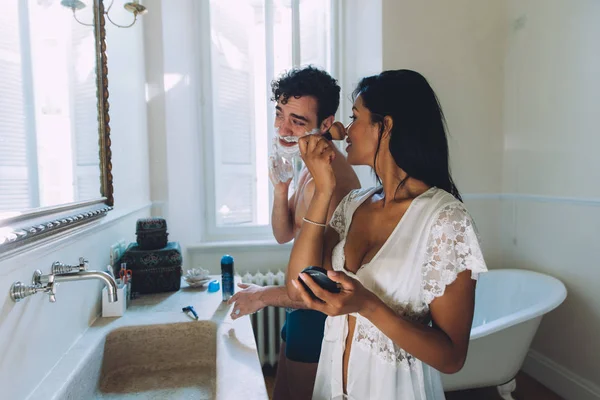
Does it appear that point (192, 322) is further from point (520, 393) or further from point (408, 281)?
point (520, 393)

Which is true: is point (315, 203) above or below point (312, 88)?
below

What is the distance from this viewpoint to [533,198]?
2.27m

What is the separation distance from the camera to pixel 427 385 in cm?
91

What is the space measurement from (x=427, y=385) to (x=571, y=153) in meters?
1.71

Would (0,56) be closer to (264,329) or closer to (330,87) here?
(330,87)

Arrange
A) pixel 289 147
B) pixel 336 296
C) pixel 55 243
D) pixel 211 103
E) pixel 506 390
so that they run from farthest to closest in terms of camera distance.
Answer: pixel 211 103
pixel 506 390
pixel 289 147
pixel 55 243
pixel 336 296

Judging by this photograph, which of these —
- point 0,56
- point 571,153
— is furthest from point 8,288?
point 571,153

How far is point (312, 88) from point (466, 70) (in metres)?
1.56

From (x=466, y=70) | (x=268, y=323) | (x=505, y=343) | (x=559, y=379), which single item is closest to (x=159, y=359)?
(x=268, y=323)

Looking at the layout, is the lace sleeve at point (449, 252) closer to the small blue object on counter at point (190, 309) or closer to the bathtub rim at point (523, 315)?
the small blue object on counter at point (190, 309)

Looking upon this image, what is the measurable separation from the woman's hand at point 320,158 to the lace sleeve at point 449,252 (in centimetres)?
26

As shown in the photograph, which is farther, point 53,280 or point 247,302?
point 247,302

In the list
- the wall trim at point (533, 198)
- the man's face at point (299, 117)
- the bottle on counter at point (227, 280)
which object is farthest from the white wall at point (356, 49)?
the bottle on counter at point (227, 280)

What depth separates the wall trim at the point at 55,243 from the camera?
707 millimetres
